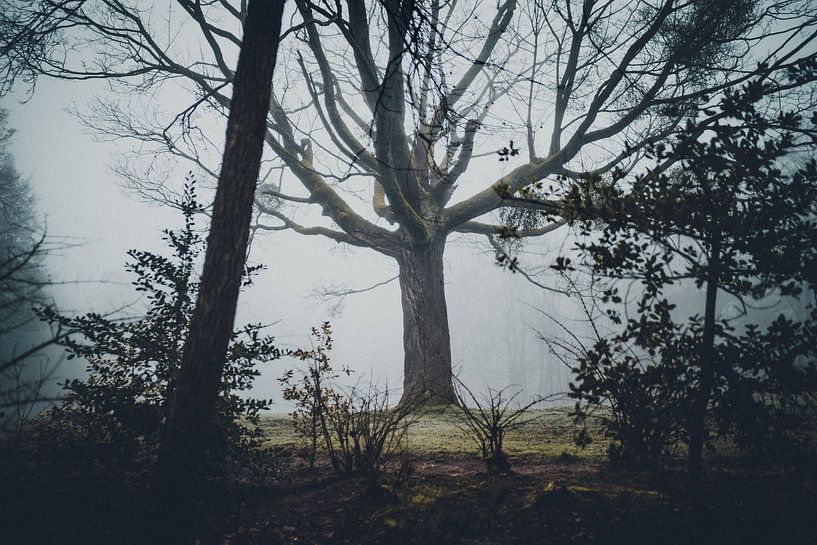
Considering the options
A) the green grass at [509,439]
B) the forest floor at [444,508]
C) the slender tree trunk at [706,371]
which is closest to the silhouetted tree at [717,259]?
the slender tree trunk at [706,371]

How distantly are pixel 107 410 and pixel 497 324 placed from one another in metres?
46.0

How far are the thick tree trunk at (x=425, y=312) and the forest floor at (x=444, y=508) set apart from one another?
14.8 ft

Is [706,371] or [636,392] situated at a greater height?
[706,371]

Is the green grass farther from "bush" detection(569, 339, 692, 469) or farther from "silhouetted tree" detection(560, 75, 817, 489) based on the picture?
"silhouetted tree" detection(560, 75, 817, 489)

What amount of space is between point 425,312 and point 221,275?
18.4ft

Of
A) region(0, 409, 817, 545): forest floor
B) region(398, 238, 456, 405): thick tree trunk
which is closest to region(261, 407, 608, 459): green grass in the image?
region(0, 409, 817, 545): forest floor

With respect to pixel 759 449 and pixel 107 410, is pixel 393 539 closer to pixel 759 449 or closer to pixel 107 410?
pixel 759 449

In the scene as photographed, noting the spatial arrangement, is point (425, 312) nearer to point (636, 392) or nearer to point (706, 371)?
point (636, 392)

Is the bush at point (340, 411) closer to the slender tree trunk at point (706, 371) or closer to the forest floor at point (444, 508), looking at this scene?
the forest floor at point (444, 508)

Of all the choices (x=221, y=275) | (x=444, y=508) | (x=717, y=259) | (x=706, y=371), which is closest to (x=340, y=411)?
(x=444, y=508)

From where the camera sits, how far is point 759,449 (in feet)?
6.95

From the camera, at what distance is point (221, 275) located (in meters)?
2.67

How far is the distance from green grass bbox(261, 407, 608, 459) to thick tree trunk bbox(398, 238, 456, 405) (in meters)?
→ 1.17

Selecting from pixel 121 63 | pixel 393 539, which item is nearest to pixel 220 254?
pixel 393 539
